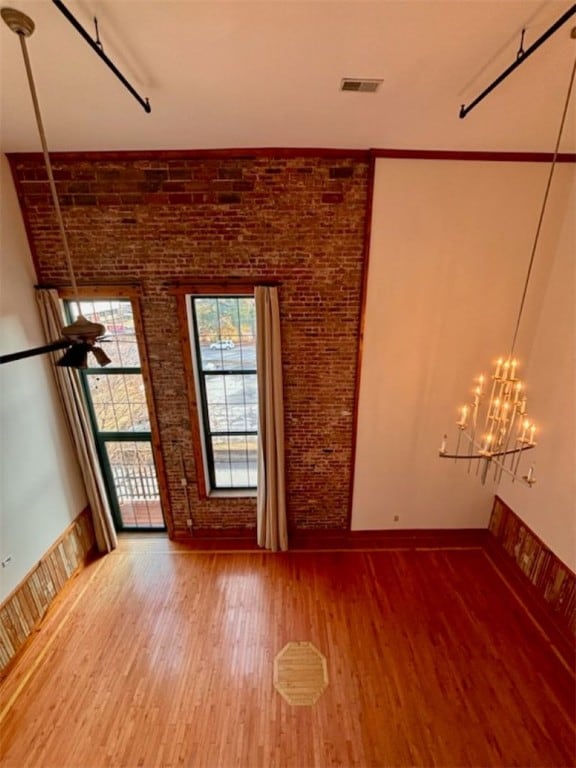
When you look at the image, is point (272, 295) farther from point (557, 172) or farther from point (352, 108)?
point (557, 172)

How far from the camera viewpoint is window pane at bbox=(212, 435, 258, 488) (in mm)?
4715

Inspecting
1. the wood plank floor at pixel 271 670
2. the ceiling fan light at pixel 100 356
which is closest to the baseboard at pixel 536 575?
the wood plank floor at pixel 271 670

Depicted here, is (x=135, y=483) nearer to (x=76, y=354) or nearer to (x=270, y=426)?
(x=270, y=426)

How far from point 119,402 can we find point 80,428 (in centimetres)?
52

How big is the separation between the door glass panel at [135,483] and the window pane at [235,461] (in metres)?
0.86

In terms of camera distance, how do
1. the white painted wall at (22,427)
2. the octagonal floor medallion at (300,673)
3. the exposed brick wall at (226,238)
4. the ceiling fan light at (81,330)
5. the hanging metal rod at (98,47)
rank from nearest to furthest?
the hanging metal rod at (98,47)
the ceiling fan light at (81,330)
the octagonal floor medallion at (300,673)
the white painted wall at (22,427)
the exposed brick wall at (226,238)

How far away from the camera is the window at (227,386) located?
13.7ft

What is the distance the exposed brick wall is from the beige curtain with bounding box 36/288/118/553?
1.36 ft

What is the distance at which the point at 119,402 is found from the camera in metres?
4.48

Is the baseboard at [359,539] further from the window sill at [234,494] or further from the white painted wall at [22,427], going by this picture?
the white painted wall at [22,427]

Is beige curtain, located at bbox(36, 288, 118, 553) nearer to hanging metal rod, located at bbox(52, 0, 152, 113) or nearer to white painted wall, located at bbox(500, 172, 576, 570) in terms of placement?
hanging metal rod, located at bbox(52, 0, 152, 113)

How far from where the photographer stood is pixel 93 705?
3.16 meters

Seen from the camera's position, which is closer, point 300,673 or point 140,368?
point 300,673

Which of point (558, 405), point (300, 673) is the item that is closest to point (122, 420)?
point (300, 673)
